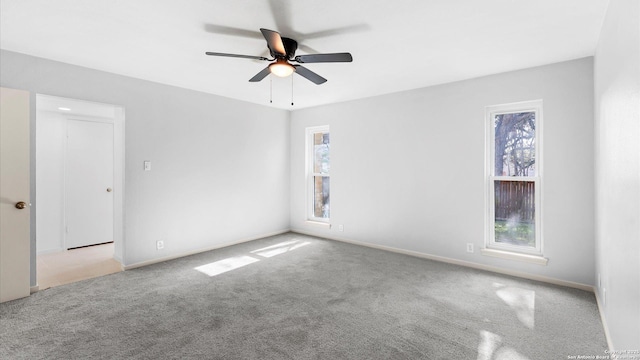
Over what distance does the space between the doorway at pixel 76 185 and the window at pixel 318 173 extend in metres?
3.15

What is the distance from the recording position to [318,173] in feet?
18.9

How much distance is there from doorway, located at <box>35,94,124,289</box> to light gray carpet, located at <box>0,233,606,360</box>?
4.83ft

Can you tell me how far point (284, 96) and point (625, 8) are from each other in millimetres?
3919

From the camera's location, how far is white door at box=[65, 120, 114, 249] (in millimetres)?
4859

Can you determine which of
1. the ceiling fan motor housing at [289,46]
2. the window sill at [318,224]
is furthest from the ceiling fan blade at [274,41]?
the window sill at [318,224]

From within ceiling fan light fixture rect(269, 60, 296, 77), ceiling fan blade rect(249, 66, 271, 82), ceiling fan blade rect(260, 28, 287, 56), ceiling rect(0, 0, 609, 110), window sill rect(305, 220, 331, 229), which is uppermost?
ceiling rect(0, 0, 609, 110)

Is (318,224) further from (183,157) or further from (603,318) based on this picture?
(603,318)

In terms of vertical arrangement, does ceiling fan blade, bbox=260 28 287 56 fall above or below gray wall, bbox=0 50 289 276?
above

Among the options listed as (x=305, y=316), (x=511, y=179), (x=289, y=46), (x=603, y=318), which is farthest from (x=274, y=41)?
(x=603, y=318)

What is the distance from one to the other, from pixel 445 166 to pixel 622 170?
7.91ft

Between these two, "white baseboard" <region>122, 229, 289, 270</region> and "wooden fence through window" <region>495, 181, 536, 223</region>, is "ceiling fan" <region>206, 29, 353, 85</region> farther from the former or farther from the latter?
"white baseboard" <region>122, 229, 289, 270</region>

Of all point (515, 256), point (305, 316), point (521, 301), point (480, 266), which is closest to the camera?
point (305, 316)

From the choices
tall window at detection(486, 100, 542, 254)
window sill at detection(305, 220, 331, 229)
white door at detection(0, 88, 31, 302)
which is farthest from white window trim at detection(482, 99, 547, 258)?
white door at detection(0, 88, 31, 302)

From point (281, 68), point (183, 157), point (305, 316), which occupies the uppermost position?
point (281, 68)
